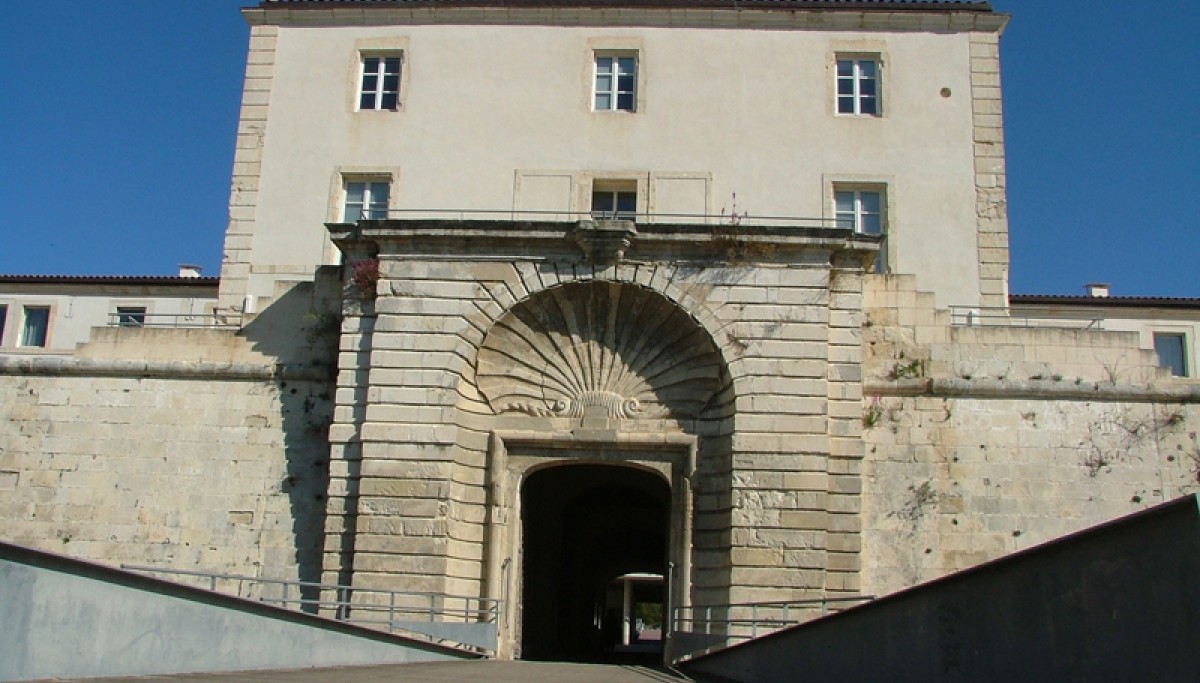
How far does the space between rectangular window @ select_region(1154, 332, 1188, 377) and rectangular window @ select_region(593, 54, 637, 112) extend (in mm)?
12796

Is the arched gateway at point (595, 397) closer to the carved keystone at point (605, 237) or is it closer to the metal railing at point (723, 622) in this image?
the carved keystone at point (605, 237)

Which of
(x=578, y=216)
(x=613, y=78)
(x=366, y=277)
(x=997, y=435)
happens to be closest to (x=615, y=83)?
(x=613, y=78)

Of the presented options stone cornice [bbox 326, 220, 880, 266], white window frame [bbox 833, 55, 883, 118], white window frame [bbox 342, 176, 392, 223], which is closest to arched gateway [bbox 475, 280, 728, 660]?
stone cornice [bbox 326, 220, 880, 266]

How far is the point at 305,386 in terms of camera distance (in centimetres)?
1939

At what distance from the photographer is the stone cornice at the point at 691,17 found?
857 inches

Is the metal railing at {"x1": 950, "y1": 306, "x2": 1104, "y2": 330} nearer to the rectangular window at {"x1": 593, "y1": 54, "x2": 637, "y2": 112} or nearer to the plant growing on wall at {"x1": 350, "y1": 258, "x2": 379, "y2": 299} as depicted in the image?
the rectangular window at {"x1": 593, "y1": 54, "x2": 637, "y2": 112}

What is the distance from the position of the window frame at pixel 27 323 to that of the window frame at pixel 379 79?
381 inches

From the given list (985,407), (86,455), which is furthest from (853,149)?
(86,455)

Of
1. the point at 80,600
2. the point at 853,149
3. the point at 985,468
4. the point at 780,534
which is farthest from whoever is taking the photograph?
the point at 853,149

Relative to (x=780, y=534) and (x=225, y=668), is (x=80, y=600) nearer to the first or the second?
(x=225, y=668)

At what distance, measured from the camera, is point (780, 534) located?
17.3 metres

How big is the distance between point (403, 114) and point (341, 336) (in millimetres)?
4967

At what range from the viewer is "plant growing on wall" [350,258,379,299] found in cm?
1866

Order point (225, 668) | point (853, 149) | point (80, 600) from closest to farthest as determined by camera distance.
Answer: point (80, 600)
point (225, 668)
point (853, 149)
